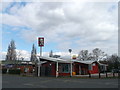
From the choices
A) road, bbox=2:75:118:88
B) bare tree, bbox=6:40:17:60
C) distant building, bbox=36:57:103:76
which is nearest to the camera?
road, bbox=2:75:118:88

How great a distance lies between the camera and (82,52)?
71500 mm

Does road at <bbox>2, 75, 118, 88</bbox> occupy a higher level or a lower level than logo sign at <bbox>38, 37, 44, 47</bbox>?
lower

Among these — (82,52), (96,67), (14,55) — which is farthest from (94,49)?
(14,55)

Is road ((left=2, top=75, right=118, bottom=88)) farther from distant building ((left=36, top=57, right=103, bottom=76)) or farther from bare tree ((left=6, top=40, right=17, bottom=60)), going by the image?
bare tree ((left=6, top=40, right=17, bottom=60))

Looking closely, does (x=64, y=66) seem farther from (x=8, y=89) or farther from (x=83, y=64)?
(x=8, y=89)

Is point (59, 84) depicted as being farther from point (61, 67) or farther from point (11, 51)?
point (11, 51)

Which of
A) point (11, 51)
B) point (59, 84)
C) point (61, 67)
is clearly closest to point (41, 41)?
point (61, 67)

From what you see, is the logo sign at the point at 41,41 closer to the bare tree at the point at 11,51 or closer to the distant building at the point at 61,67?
the distant building at the point at 61,67

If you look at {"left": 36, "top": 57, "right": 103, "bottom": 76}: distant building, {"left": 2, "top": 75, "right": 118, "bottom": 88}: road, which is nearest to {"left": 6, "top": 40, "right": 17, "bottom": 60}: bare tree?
{"left": 36, "top": 57, "right": 103, "bottom": 76}: distant building

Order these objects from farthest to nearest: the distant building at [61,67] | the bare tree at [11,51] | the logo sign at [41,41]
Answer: the bare tree at [11,51] → the logo sign at [41,41] → the distant building at [61,67]

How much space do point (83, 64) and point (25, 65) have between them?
29430mm

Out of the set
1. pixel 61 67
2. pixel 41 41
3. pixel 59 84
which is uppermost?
pixel 41 41

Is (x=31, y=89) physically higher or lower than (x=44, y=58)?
lower

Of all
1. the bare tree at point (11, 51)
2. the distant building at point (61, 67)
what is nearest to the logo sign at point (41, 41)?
the distant building at point (61, 67)
